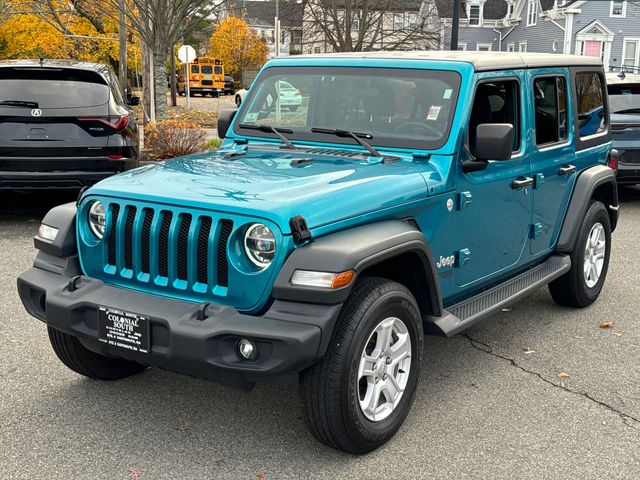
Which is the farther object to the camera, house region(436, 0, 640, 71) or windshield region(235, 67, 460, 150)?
house region(436, 0, 640, 71)

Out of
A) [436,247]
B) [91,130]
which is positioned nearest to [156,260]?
[436,247]

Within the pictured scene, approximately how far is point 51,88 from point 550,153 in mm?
5483

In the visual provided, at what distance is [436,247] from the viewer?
4.19m

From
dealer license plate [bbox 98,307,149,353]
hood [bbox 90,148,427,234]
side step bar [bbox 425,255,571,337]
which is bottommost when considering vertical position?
side step bar [bbox 425,255,571,337]

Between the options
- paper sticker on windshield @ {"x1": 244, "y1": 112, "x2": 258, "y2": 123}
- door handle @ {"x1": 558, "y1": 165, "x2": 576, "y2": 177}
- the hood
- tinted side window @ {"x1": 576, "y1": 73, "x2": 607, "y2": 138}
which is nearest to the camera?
the hood

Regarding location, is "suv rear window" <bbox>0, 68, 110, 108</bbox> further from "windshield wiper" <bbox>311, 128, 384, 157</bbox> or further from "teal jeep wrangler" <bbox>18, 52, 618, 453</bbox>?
"windshield wiper" <bbox>311, 128, 384, 157</bbox>

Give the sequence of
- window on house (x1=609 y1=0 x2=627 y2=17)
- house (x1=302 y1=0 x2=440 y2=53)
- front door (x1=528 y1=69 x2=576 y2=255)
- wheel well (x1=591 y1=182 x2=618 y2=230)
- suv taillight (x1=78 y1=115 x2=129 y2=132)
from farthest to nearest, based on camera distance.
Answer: window on house (x1=609 y1=0 x2=627 y2=17) < house (x1=302 y1=0 x2=440 y2=53) < suv taillight (x1=78 y1=115 x2=129 y2=132) < wheel well (x1=591 y1=182 x2=618 y2=230) < front door (x1=528 y1=69 x2=576 y2=255)

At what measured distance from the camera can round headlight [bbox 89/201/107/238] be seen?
3902 mm

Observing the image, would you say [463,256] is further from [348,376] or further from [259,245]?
[259,245]

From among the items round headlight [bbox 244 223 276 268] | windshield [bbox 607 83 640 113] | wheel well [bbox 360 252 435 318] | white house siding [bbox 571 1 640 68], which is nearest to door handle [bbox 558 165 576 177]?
wheel well [bbox 360 252 435 318]

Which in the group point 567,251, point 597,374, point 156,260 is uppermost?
point 156,260

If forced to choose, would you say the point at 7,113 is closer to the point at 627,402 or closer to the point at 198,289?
the point at 198,289

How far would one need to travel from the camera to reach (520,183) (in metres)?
4.93

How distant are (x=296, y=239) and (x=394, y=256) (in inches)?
23.0
